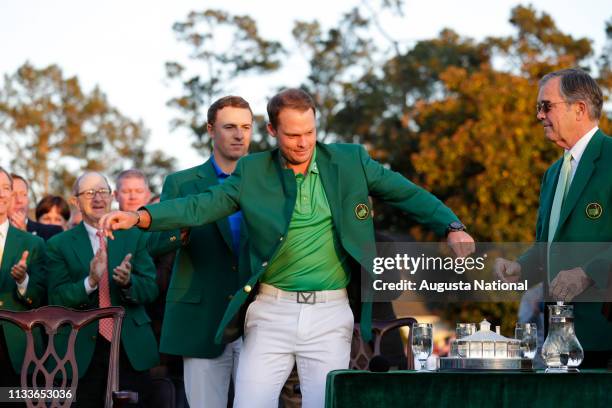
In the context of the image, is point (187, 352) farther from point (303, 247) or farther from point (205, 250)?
point (303, 247)

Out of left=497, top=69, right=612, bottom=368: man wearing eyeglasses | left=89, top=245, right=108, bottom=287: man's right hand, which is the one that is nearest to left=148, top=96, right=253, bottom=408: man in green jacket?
left=89, top=245, right=108, bottom=287: man's right hand

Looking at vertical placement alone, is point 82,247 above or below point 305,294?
above

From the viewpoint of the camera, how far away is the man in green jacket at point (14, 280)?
24.9 feet

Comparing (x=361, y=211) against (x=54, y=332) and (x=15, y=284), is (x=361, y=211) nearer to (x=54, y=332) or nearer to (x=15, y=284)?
(x=54, y=332)

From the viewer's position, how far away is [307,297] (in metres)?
5.45

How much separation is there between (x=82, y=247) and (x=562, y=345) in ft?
12.1

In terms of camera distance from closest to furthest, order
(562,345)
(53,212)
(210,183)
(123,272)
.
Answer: (562,345) < (210,183) < (123,272) < (53,212)

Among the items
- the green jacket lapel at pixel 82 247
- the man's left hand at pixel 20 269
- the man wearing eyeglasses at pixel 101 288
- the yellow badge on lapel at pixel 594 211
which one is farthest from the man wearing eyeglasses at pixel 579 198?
the man's left hand at pixel 20 269

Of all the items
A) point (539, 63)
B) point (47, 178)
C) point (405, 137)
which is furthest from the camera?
point (47, 178)

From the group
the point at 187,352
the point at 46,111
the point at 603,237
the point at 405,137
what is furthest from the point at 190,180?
the point at 46,111

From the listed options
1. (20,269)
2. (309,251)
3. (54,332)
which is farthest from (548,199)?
(20,269)

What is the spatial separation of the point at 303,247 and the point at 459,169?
916 inches

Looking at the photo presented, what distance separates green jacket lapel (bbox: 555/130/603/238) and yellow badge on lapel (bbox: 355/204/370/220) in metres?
1.00

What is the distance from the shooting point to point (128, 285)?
7.38m
